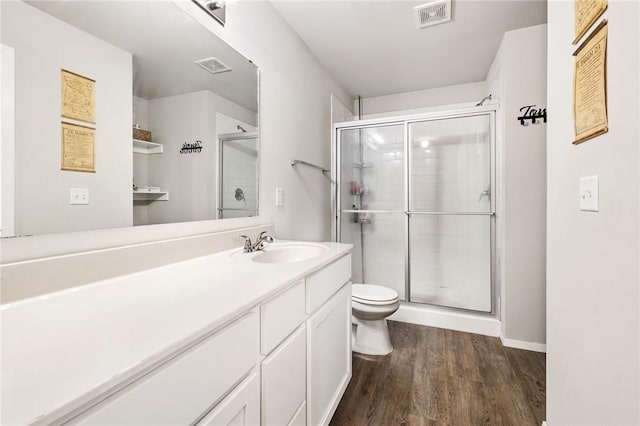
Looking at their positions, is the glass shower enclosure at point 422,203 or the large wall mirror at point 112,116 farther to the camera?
the glass shower enclosure at point 422,203

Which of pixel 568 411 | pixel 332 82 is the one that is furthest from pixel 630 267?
pixel 332 82

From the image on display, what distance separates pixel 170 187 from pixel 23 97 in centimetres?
50

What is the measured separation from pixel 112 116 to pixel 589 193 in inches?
61.1

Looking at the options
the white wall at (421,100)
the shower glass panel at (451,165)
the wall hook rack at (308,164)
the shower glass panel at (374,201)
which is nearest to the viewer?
the wall hook rack at (308,164)

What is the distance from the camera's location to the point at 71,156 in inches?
33.5

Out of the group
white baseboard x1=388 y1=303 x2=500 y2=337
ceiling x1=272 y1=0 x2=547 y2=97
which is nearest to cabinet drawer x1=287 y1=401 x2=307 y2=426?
white baseboard x1=388 y1=303 x2=500 y2=337

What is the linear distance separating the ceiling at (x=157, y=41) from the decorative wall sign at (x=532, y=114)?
6.73ft

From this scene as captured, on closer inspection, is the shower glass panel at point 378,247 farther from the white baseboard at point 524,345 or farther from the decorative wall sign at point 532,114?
the decorative wall sign at point 532,114

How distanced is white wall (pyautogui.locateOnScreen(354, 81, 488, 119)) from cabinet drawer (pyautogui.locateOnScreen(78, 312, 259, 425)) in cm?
324

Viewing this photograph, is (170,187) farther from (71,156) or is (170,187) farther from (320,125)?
(320,125)

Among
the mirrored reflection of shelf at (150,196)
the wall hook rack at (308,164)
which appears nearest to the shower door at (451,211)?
the wall hook rack at (308,164)

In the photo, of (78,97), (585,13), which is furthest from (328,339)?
(585,13)

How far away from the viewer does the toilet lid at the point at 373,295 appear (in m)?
2.01

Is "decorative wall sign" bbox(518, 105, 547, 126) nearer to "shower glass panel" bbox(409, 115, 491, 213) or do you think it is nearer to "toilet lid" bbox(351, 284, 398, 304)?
"shower glass panel" bbox(409, 115, 491, 213)
